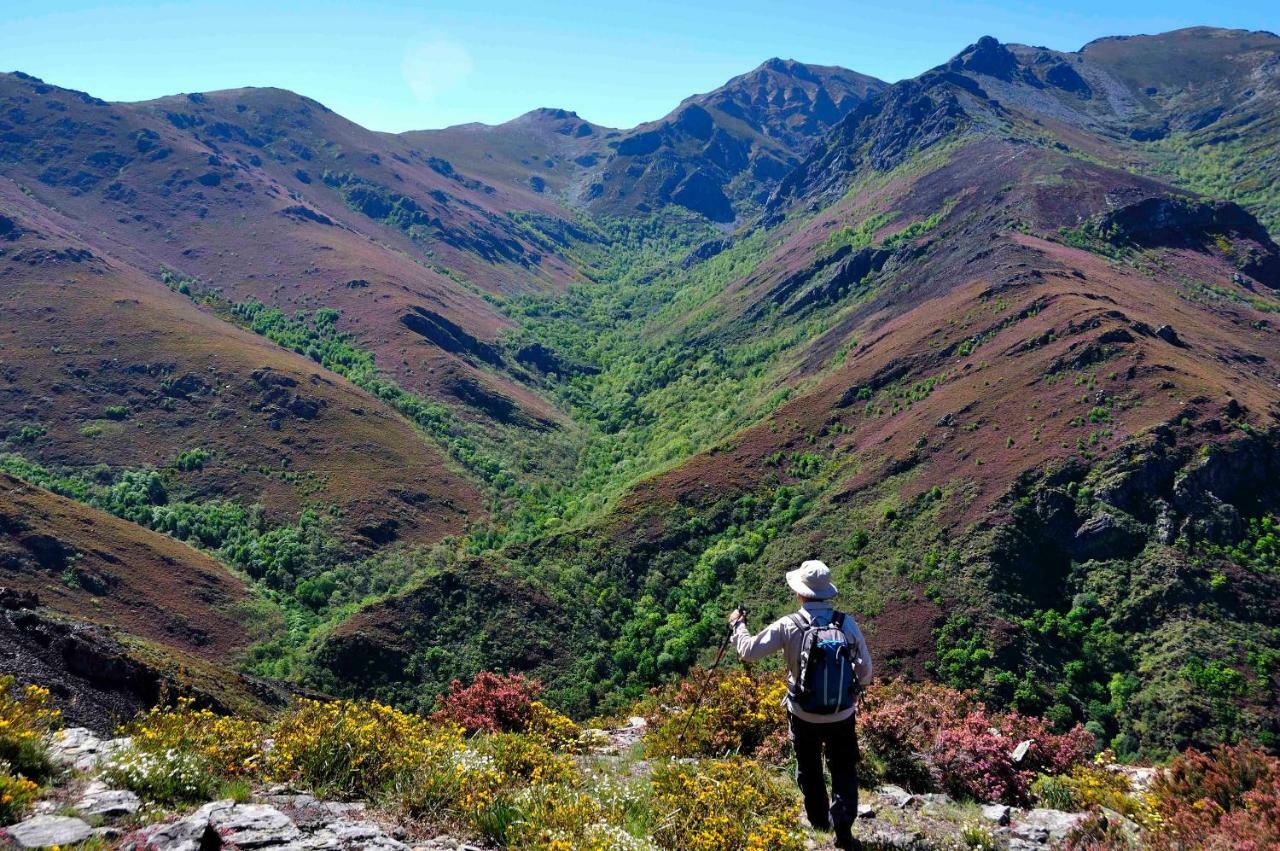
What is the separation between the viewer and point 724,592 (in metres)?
46.8

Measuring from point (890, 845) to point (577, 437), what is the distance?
8628 cm

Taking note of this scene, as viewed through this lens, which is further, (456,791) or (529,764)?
(529,764)

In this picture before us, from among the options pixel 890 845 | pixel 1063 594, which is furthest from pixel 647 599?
pixel 890 845

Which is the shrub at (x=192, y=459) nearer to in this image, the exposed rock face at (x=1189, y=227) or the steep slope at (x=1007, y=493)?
the steep slope at (x=1007, y=493)

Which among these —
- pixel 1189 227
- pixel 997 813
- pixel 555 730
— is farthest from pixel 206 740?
pixel 1189 227

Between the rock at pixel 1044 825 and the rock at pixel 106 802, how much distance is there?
904 centimetres

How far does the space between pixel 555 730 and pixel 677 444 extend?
63.1 metres

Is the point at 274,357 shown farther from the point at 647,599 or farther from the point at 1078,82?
the point at 1078,82

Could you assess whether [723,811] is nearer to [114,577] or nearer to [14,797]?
[14,797]

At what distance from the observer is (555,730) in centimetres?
1213

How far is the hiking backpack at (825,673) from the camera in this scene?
254 inches

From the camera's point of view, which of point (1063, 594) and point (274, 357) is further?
point (274, 357)

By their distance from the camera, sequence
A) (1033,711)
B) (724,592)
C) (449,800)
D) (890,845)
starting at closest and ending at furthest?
(890,845), (449,800), (1033,711), (724,592)

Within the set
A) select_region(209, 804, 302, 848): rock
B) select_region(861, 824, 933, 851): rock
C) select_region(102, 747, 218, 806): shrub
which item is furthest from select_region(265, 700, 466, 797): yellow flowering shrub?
select_region(861, 824, 933, 851): rock
